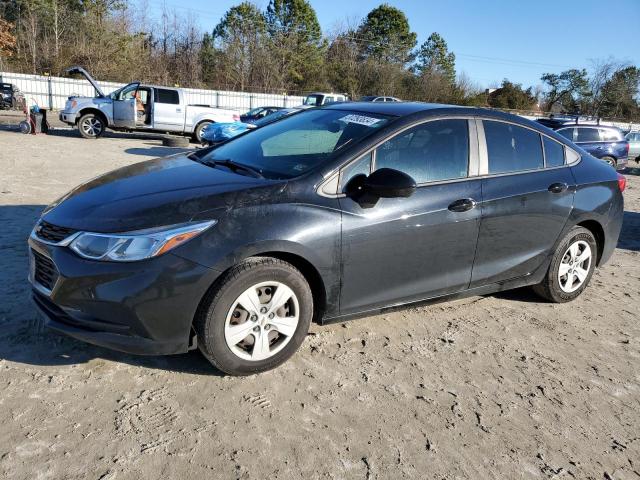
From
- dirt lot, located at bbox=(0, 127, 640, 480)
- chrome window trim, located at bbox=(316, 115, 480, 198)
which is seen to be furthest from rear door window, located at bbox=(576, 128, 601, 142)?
chrome window trim, located at bbox=(316, 115, 480, 198)

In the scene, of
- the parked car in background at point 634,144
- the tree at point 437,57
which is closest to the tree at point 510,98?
the tree at point 437,57

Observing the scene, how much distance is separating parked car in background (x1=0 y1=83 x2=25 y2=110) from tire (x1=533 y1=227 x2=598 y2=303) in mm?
29791

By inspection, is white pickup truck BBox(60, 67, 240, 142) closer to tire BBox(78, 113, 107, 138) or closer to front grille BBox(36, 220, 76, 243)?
tire BBox(78, 113, 107, 138)

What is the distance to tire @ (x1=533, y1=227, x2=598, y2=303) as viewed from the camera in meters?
4.43

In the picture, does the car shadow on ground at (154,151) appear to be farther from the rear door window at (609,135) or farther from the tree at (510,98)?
the tree at (510,98)

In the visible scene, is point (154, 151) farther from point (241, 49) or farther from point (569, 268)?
point (241, 49)

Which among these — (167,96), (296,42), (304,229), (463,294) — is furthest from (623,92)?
(304,229)

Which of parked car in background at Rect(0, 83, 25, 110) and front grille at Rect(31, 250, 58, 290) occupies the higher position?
parked car in background at Rect(0, 83, 25, 110)

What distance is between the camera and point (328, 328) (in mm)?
3826

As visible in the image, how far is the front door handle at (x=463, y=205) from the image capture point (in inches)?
143

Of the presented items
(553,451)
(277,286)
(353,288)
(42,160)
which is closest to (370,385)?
(353,288)

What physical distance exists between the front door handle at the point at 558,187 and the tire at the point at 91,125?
15481 millimetres

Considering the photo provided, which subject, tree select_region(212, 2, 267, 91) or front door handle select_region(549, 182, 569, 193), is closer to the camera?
front door handle select_region(549, 182, 569, 193)

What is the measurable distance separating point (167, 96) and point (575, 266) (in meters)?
15.3
